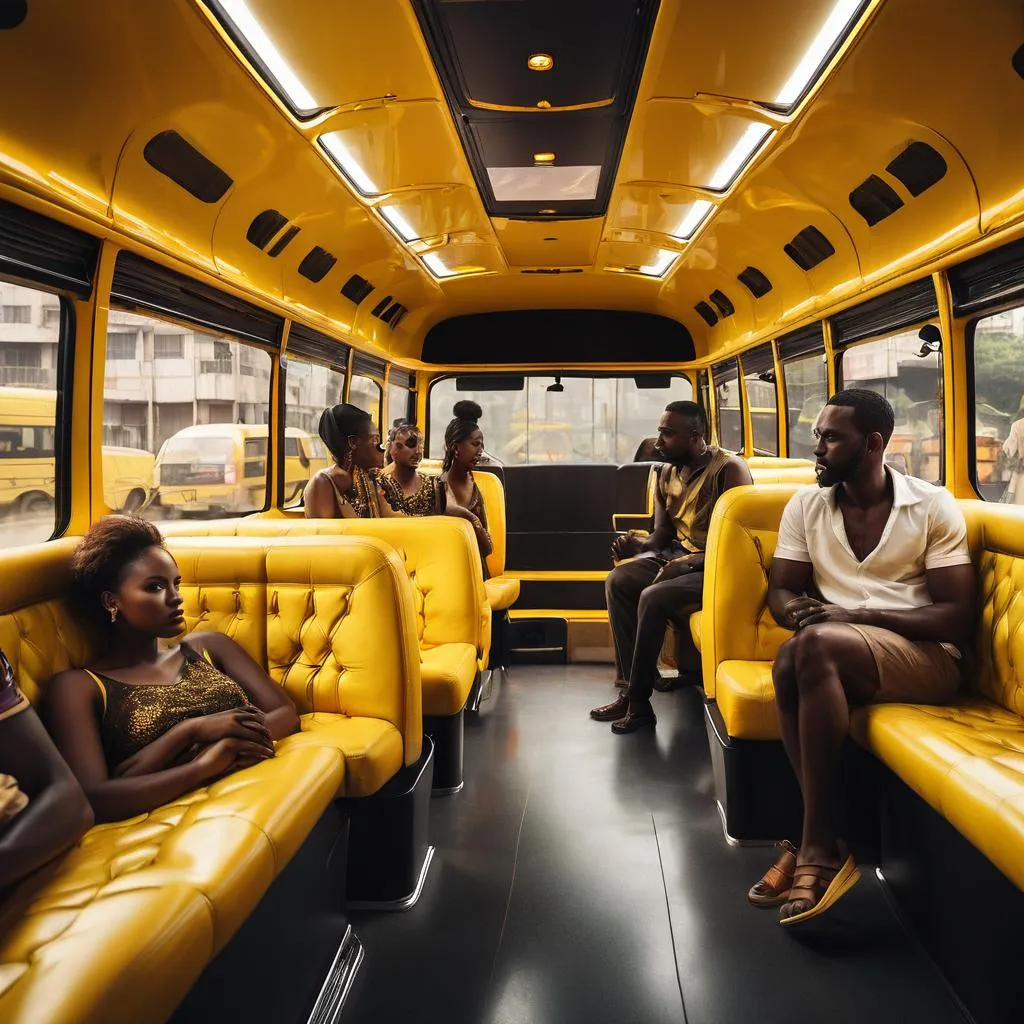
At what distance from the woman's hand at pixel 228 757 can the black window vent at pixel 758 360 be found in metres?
5.35

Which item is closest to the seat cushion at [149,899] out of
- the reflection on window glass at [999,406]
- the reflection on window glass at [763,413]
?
the reflection on window glass at [999,406]

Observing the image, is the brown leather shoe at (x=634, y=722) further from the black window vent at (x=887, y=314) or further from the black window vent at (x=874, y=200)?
the black window vent at (x=874, y=200)

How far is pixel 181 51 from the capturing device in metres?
2.75

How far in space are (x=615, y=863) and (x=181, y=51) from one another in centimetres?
312

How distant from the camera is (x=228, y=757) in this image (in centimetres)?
201

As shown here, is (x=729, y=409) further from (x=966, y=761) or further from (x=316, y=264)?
(x=966, y=761)

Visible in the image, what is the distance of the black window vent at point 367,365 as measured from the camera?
6.76 m

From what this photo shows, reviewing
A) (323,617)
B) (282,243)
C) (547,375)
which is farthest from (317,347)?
(323,617)

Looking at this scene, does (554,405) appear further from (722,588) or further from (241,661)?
(241,661)

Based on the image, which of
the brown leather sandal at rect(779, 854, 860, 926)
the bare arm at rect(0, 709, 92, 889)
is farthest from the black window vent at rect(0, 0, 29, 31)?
the brown leather sandal at rect(779, 854, 860, 926)

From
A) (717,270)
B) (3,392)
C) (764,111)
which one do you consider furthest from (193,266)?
(717,270)

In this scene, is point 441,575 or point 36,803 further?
point 441,575

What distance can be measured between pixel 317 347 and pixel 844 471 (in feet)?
13.1

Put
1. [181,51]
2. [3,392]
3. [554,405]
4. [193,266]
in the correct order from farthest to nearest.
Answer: [554,405]
[193,266]
[3,392]
[181,51]
